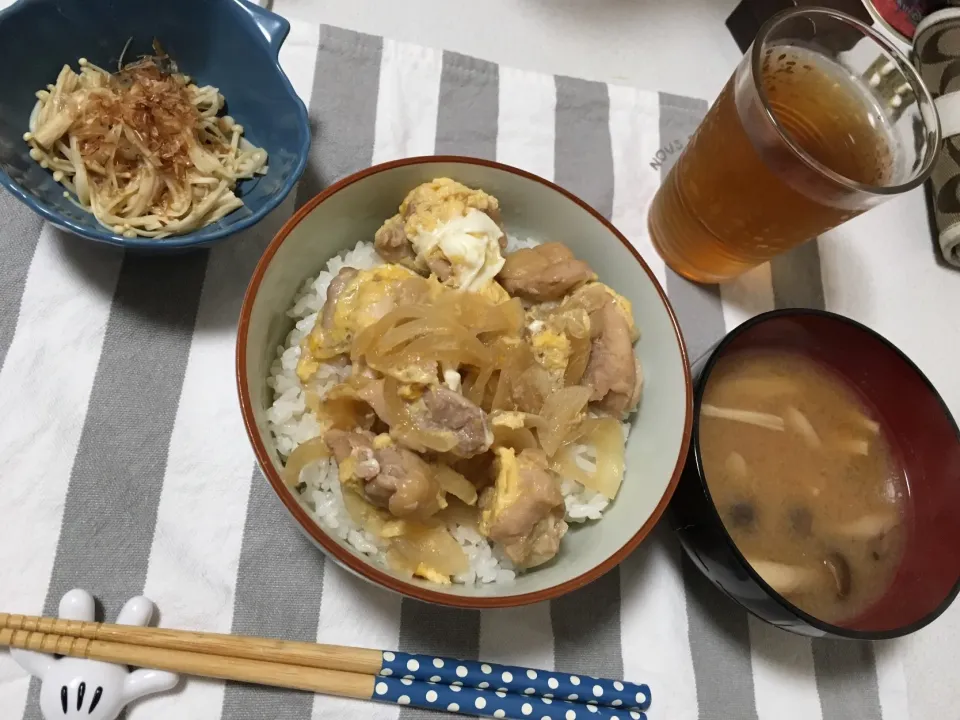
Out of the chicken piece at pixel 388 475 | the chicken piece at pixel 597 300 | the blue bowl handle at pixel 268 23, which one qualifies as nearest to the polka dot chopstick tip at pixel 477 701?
the chicken piece at pixel 388 475

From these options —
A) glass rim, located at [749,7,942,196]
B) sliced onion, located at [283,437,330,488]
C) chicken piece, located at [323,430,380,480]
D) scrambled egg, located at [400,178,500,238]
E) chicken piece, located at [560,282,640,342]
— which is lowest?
sliced onion, located at [283,437,330,488]

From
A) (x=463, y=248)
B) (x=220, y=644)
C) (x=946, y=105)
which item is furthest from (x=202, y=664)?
(x=946, y=105)

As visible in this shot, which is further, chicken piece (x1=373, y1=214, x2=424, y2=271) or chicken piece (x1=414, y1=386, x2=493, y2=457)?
chicken piece (x1=373, y1=214, x2=424, y2=271)

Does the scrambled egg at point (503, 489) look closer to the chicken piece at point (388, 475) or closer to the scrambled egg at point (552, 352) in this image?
the chicken piece at point (388, 475)

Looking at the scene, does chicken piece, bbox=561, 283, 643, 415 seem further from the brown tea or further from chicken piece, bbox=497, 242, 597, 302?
the brown tea

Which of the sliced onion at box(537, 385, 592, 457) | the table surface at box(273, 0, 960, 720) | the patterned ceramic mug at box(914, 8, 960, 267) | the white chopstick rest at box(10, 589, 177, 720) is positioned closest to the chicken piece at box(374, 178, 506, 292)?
the sliced onion at box(537, 385, 592, 457)

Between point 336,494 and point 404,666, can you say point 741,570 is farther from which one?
point 336,494

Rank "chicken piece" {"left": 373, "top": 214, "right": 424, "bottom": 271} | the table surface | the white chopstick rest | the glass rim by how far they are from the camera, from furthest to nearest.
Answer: the table surface → "chicken piece" {"left": 373, "top": 214, "right": 424, "bottom": 271} → the glass rim → the white chopstick rest
